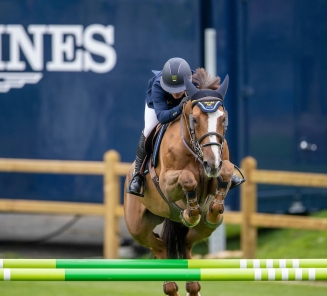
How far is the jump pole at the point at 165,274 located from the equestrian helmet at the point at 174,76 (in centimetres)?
140

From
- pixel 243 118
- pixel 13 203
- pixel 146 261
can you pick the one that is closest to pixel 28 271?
pixel 146 261

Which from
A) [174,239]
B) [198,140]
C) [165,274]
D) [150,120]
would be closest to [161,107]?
[150,120]

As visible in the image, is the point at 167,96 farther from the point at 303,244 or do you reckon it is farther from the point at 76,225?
the point at 76,225

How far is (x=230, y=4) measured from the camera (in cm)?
1025

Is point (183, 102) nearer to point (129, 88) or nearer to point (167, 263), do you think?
point (167, 263)

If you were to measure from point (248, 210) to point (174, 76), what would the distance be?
407 cm

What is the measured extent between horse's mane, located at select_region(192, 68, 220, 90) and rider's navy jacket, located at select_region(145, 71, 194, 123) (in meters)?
0.27

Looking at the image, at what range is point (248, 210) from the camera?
9.52 meters

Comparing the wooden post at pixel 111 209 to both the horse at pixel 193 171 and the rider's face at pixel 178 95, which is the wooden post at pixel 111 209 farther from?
the rider's face at pixel 178 95

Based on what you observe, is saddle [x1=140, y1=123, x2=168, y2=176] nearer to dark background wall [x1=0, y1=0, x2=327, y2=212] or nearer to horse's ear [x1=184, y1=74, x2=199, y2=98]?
horse's ear [x1=184, y1=74, x2=199, y2=98]

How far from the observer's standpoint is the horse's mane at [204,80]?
5.61 meters

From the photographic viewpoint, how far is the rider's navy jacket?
582 centimetres

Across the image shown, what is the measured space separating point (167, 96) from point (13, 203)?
4.30 metres

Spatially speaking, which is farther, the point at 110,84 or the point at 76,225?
the point at 76,225
